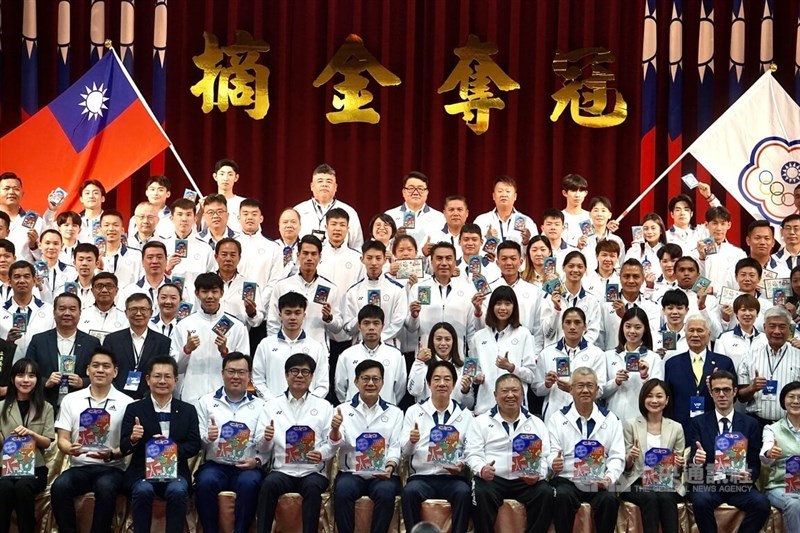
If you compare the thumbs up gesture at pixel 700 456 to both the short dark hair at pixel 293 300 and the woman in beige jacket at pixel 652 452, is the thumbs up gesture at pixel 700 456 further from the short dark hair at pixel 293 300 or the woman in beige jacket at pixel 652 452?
the short dark hair at pixel 293 300

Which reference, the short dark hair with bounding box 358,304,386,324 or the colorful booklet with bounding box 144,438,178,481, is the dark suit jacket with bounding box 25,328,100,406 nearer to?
the colorful booklet with bounding box 144,438,178,481

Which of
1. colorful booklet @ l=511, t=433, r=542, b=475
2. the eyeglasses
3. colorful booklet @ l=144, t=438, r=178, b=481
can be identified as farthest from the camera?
the eyeglasses

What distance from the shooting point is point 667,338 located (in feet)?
30.9

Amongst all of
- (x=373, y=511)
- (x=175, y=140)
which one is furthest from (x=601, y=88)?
(x=373, y=511)

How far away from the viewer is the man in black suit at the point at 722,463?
340 inches

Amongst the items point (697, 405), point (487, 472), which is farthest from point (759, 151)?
point (487, 472)

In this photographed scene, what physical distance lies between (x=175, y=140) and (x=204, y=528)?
263 inches

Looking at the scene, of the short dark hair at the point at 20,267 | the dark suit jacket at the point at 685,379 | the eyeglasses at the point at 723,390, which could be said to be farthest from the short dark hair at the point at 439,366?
the short dark hair at the point at 20,267

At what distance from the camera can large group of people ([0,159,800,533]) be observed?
8.62 meters

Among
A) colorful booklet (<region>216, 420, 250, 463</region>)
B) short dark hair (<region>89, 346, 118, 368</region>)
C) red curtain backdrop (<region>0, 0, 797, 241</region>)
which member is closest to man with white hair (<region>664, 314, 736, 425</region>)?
colorful booklet (<region>216, 420, 250, 463</region>)

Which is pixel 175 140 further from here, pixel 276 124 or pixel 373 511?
pixel 373 511

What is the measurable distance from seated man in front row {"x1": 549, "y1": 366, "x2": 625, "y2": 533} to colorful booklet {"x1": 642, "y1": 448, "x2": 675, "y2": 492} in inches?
10.7

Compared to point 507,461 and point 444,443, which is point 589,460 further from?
point 444,443

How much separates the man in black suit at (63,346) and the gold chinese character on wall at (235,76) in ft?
17.2
